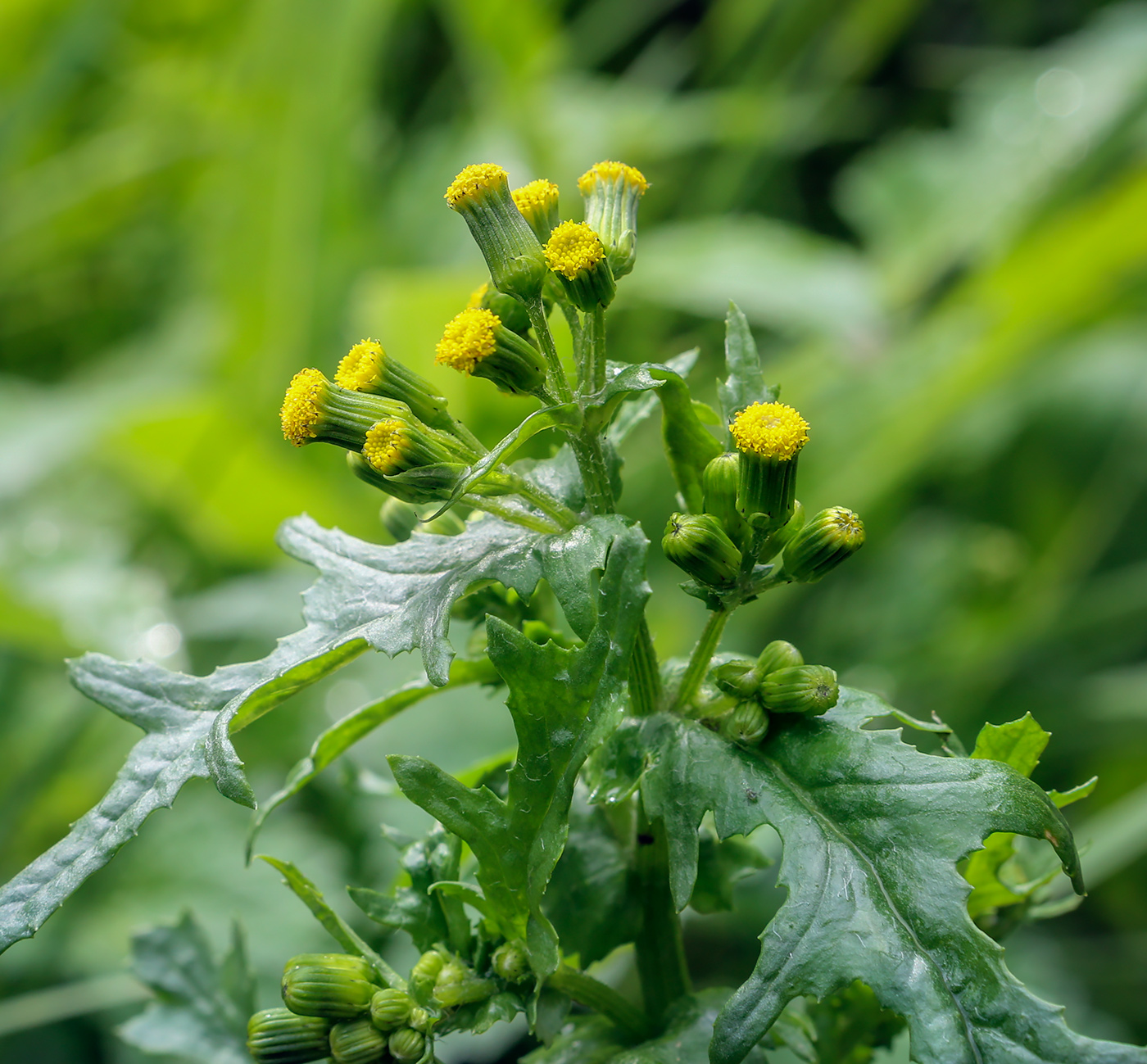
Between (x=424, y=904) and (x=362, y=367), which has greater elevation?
(x=362, y=367)

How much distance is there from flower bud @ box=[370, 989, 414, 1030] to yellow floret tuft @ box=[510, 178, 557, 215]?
1.78 ft

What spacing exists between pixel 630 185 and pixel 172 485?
2002mm

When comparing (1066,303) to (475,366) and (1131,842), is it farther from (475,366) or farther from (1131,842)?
(475,366)

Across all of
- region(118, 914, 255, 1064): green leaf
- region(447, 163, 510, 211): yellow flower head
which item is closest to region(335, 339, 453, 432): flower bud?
region(447, 163, 510, 211): yellow flower head

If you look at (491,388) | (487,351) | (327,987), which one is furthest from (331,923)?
(491,388)

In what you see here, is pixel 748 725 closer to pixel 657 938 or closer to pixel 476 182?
pixel 657 938

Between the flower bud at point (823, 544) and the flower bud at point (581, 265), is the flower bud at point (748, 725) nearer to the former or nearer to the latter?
the flower bud at point (823, 544)

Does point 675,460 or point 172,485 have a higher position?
point 675,460

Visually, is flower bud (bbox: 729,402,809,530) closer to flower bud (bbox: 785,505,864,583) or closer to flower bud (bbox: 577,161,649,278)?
flower bud (bbox: 785,505,864,583)

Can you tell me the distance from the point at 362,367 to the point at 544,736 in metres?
0.27

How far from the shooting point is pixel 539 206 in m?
0.78

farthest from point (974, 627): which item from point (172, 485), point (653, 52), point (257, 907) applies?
point (653, 52)

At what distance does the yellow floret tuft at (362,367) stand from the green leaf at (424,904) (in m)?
0.31

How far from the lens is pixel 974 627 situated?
2.50m
